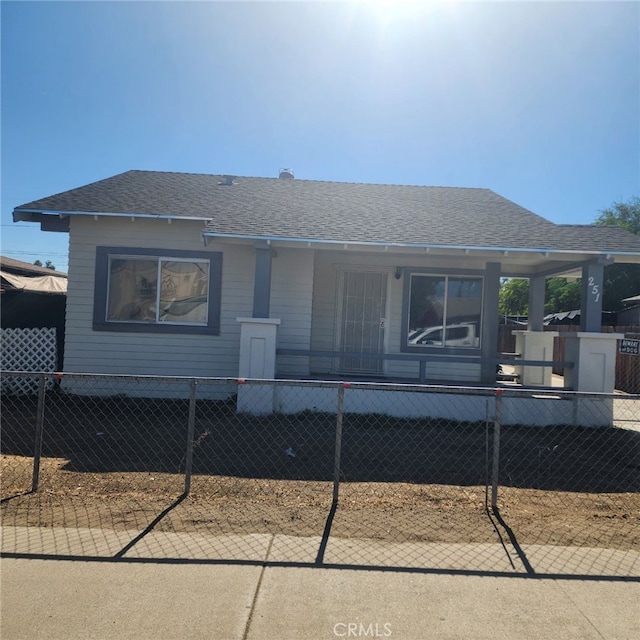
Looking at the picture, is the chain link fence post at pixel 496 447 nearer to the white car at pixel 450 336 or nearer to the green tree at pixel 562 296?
the white car at pixel 450 336

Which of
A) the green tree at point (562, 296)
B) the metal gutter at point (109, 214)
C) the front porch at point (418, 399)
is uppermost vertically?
the green tree at point (562, 296)

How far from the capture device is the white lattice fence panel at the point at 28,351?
1033cm

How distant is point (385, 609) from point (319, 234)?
6578 millimetres

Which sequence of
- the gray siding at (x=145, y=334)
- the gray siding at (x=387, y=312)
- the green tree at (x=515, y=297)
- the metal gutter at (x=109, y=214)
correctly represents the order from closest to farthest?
1. the metal gutter at (x=109, y=214)
2. the gray siding at (x=145, y=334)
3. the gray siding at (x=387, y=312)
4. the green tree at (x=515, y=297)

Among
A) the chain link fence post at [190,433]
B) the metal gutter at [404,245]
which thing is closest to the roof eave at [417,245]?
the metal gutter at [404,245]

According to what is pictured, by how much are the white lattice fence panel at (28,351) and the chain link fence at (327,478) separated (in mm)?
1526

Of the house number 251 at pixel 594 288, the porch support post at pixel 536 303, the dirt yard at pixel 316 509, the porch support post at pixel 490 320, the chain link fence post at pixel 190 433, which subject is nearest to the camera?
A: the dirt yard at pixel 316 509

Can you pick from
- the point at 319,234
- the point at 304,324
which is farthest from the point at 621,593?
the point at 304,324

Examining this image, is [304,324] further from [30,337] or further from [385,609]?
[385,609]

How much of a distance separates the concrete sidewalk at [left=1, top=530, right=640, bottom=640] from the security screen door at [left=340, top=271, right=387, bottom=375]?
6.94m

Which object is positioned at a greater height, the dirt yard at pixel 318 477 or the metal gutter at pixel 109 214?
the metal gutter at pixel 109 214

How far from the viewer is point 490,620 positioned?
2.90 m

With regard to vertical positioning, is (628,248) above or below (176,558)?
above

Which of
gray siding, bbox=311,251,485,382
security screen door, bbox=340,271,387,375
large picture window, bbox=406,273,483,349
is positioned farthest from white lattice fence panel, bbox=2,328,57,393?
large picture window, bbox=406,273,483,349
